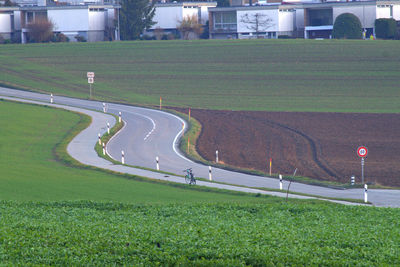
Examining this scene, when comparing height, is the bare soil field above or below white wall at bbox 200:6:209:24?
below

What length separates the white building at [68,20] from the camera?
329 feet

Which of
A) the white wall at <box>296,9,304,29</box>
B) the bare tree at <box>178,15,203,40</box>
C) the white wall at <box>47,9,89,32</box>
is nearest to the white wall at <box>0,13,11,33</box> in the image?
the white wall at <box>47,9,89,32</box>

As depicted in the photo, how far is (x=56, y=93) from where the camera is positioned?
6619 centimetres

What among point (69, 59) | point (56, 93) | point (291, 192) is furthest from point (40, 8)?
point (291, 192)

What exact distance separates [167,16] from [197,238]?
95.3 m

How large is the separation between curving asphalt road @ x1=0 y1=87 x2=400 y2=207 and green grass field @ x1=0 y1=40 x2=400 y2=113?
29.5 ft

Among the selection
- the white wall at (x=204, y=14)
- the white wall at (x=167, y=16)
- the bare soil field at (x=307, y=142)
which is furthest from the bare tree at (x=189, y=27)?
the bare soil field at (x=307, y=142)

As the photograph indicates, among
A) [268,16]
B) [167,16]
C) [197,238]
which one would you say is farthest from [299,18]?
[197,238]

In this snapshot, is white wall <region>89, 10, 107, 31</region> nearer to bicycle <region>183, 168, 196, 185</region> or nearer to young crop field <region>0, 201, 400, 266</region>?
bicycle <region>183, 168, 196, 185</region>

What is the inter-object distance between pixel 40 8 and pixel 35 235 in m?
96.4

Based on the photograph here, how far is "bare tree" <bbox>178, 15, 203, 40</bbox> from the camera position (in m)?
99.1

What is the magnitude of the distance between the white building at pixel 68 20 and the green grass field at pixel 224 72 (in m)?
11.4

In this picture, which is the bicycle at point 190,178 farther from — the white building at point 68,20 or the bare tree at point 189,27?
the white building at point 68,20

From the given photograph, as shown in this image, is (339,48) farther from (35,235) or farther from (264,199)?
(35,235)
